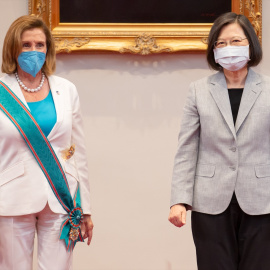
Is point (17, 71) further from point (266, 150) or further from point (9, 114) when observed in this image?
point (266, 150)

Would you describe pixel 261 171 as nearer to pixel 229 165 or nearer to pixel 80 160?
A: pixel 229 165

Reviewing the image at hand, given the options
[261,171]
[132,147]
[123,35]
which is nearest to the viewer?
[261,171]

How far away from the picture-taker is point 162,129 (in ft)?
11.9

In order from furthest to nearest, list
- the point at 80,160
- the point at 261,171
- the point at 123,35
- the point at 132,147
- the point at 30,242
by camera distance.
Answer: the point at 132,147, the point at 123,35, the point at 80,160, the point at 30,242, the point at 261,171

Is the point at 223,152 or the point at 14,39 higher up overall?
the point at 14,39

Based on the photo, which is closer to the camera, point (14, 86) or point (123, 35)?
point (14, 86)

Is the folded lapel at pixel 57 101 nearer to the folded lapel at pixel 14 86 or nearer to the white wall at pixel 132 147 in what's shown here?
the folded lapel at pixel 14 86

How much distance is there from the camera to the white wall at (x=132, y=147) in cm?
361

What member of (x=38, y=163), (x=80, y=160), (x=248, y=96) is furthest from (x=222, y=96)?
(x=38, y=163)

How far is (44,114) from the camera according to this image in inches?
96.0

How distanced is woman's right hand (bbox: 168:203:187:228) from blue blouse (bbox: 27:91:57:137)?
0.61 meters

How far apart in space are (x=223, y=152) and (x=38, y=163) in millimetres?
749

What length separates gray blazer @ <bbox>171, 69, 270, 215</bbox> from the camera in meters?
2.29

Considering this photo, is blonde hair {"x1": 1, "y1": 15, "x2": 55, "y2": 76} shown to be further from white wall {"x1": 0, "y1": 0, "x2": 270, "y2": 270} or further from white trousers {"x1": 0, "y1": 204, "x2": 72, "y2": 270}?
white wall {"x1": 0, "y1": 0, "x2": 270, "y2": 270}
